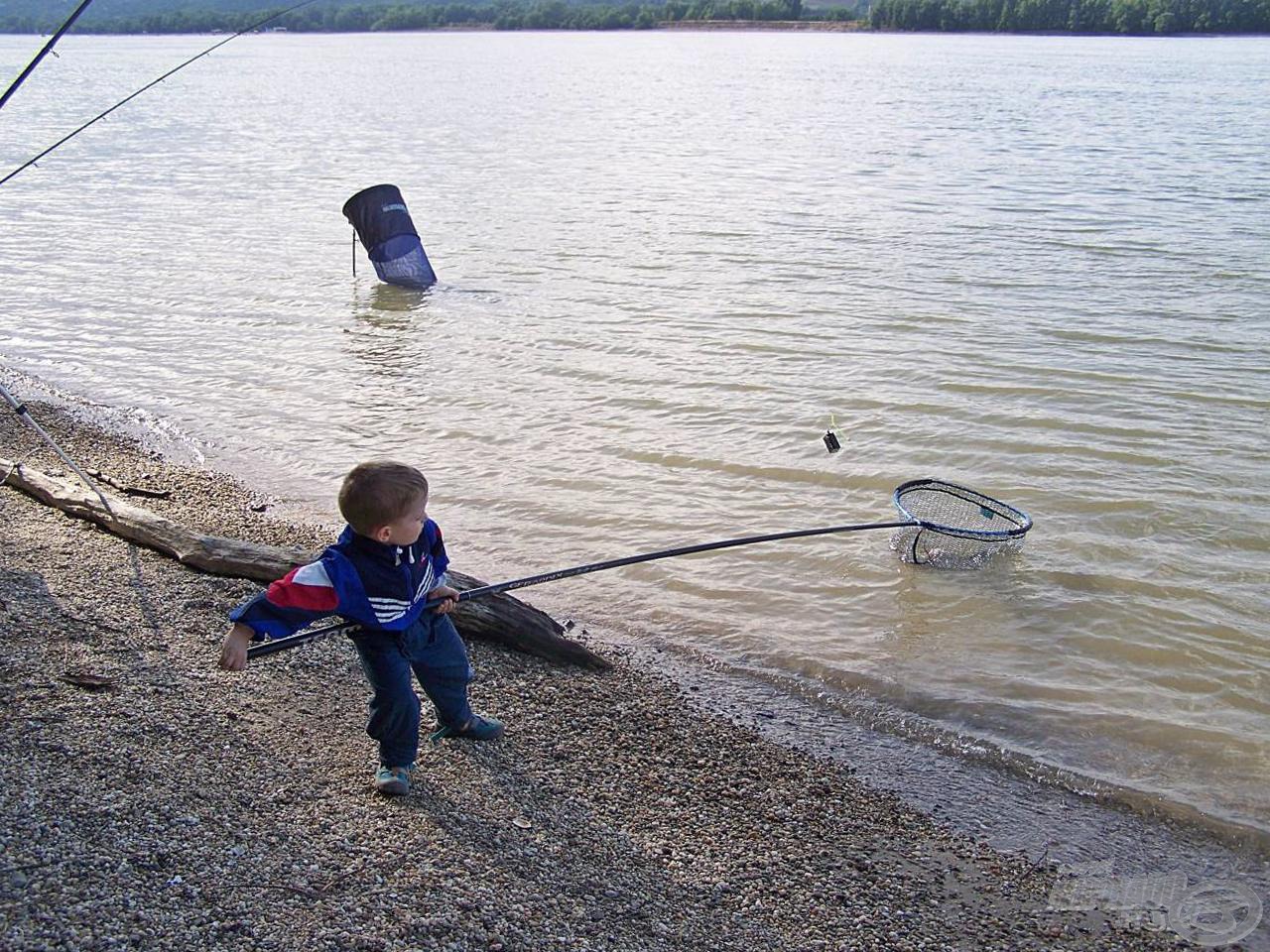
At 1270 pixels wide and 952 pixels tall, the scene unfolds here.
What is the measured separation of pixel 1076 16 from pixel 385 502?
83055mm

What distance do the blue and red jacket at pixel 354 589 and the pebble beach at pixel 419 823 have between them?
0.57 m

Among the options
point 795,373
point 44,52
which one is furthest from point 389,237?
point 44,52

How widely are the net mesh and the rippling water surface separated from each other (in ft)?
0.56

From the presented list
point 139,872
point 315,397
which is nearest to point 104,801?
point 139,872

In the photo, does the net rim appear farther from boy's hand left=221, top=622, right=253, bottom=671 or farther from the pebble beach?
boy's hand left=221, top=622, right=253, bottom=671

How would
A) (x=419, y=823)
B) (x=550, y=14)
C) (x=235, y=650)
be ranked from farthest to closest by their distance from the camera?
1. (x=550, y=14)
2. (x=419, y=823)
3. (x=235, y=650)

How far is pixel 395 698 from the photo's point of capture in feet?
12.5

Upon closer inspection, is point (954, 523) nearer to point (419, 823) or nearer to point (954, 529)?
point (954, 529)

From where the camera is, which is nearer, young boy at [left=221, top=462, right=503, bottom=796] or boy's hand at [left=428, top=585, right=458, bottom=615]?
young boy at [left=221, top=462, right=503, bottom=796]

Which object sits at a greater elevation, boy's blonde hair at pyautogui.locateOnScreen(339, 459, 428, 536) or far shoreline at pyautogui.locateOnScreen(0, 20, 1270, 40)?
far shoreline at pyautogui.locateOnScreen(0, 20, 1270, 40)

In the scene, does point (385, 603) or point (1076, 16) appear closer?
point (385, 603)

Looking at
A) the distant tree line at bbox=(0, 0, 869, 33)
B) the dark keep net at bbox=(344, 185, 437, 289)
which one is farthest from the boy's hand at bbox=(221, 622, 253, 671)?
the distant tree line at bbox=(0, 0, 869, 33)

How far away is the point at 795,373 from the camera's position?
1012 centimetres

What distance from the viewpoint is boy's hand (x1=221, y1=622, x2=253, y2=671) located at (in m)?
3.42
